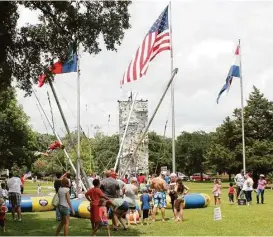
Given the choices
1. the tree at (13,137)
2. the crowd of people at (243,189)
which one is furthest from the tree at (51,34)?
the tree at (13,137)

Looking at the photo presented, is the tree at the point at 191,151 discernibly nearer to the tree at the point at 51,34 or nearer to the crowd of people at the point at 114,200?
the crowd of people at the point at 114,200

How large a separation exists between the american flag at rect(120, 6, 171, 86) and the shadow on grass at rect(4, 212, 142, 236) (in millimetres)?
6444

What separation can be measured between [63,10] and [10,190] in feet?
24.9

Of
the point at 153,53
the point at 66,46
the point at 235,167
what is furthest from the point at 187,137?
the point at 66,46

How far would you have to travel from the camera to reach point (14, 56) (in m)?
16.3

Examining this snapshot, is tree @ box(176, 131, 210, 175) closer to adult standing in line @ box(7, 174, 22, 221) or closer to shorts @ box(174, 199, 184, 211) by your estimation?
shorts @ box(174, 199, 184, 211)

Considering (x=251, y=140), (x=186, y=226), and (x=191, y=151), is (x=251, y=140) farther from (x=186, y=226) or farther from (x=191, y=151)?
(x=186, y=226)

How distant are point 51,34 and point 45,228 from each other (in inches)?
253

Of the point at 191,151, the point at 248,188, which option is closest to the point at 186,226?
the point at 248,188

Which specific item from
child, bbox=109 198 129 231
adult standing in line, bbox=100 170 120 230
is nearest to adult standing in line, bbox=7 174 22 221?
adult standing in line, bbox=100 170 120 230

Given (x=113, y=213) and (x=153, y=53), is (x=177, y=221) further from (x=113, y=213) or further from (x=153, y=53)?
(x=153, y=53)

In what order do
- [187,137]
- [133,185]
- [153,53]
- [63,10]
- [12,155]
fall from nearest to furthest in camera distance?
[63,10] < [133,185] < [153,53] < [12,155] < [187,137]

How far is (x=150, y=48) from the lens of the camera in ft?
74.7

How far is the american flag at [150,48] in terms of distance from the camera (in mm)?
22062
